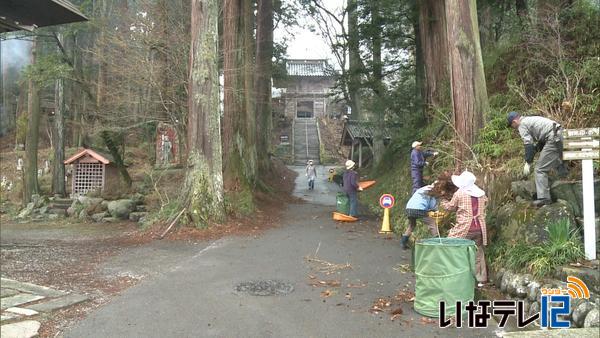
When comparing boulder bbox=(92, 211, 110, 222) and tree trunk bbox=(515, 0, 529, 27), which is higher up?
tree trunk bbox=(515, 0, 529, 27)

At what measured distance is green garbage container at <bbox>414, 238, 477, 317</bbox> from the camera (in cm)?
542

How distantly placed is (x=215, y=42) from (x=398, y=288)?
28.4 ft

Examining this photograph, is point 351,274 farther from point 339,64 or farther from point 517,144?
point 339,64

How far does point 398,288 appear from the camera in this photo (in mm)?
6785

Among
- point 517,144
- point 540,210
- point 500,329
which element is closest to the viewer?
point 500,329

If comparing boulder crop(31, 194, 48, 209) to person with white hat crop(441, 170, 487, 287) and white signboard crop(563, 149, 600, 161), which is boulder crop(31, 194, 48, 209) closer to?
person with white hat crop(441, 170, 487, 287)

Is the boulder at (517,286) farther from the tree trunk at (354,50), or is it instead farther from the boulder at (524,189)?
the tree trunk at (354,50)

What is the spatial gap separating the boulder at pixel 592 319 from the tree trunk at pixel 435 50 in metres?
9.10

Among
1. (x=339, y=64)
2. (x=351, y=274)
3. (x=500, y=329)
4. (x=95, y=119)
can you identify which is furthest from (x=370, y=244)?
(x=339, y=64)

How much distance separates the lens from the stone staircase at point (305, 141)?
147 ft

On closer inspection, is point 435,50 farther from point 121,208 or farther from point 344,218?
point 121,208

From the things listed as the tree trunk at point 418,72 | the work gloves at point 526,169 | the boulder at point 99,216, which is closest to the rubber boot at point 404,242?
the work gloves at point 526,169

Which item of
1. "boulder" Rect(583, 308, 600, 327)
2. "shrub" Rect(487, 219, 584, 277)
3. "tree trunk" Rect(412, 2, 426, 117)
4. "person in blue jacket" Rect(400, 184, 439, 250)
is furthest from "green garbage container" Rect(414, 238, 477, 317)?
"tree trunk" Rect(412, 2, 426, 117)

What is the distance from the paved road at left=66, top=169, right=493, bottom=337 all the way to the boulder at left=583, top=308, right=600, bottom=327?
93cm
